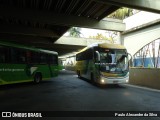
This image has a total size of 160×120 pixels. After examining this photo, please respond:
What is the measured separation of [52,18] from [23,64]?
4.20 m

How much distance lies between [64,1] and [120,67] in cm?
590

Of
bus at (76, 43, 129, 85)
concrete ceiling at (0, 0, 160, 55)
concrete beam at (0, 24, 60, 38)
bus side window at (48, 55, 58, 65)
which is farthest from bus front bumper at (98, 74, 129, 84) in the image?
concrete beam at (0, 24, 60, 38)

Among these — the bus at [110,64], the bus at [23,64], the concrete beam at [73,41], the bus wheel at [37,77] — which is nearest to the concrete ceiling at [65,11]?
the bus at [23,64]

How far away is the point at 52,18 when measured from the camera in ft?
56.6

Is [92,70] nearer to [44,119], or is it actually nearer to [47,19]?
[47,19]

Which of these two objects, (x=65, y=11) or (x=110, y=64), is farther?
(x=65, y=11)

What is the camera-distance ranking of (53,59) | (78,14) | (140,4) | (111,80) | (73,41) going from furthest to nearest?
(73,41), (53,59), (78,14), (111,80), (140,4)

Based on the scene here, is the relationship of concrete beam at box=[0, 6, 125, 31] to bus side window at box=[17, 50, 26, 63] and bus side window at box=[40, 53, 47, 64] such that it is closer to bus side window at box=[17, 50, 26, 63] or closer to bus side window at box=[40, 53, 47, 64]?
bus side window at box=[17, 50, 26, 63]

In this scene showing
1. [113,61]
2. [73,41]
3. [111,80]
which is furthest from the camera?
[73,41]

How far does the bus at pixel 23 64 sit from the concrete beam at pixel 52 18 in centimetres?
223

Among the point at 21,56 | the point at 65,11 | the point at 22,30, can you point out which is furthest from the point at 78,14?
the point at 22,30

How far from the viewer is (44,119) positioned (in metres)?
6.61

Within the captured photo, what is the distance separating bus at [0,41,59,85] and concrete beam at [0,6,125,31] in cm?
223

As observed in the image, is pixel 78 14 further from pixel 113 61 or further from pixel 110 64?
pixel 110 64
